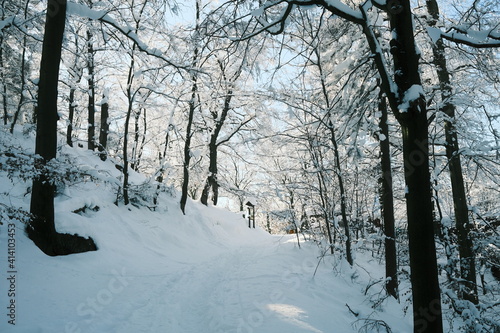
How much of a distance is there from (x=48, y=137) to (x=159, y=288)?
3.82m

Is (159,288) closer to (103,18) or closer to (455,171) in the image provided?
(103,18)

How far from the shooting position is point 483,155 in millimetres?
6754

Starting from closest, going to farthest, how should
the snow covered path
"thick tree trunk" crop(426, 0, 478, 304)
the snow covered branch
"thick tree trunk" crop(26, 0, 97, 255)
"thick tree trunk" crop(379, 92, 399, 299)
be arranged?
1. the snow covered branch
2. the snow covered path
3. "thick tree trunk" crop(26, 0, 97, 255)
4. "thick tree trunk" crop(379, 92, 399, 299)
5. "thick tree trunk" crop(426, 0, 478, 304)

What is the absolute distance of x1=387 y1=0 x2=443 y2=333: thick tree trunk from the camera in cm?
287

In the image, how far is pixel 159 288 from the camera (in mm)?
5426

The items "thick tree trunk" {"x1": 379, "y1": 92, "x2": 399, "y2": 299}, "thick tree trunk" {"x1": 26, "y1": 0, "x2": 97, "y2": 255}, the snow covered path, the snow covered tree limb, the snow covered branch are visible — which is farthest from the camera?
"thick tree trunk" {"x1": 379, "y1": 92, "x2": 399, "y2": 299}

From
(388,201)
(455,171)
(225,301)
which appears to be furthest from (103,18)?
(455,171)

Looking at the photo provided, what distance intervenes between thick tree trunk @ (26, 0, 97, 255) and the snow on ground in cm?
26

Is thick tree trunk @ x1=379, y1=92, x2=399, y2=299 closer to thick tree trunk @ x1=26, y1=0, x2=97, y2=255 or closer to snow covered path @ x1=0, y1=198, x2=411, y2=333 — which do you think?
snow covered path @ x1=0, y1=198, x2=411, y2=333

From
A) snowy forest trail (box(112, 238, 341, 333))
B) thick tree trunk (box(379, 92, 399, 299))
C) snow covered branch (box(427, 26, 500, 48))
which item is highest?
snow covered branch (box(427, 26, 500, 48))

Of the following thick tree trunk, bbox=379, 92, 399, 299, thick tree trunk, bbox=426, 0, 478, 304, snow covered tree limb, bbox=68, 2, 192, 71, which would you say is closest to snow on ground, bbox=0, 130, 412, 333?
thick tree trunk, bbox=379, 92, 399, 299

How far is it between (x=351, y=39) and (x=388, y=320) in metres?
5.84

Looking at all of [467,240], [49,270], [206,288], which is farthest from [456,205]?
[49,270]

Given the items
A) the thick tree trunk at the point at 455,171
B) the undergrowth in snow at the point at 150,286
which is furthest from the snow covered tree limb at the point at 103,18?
the thick tree trunk at the point at 455,171
